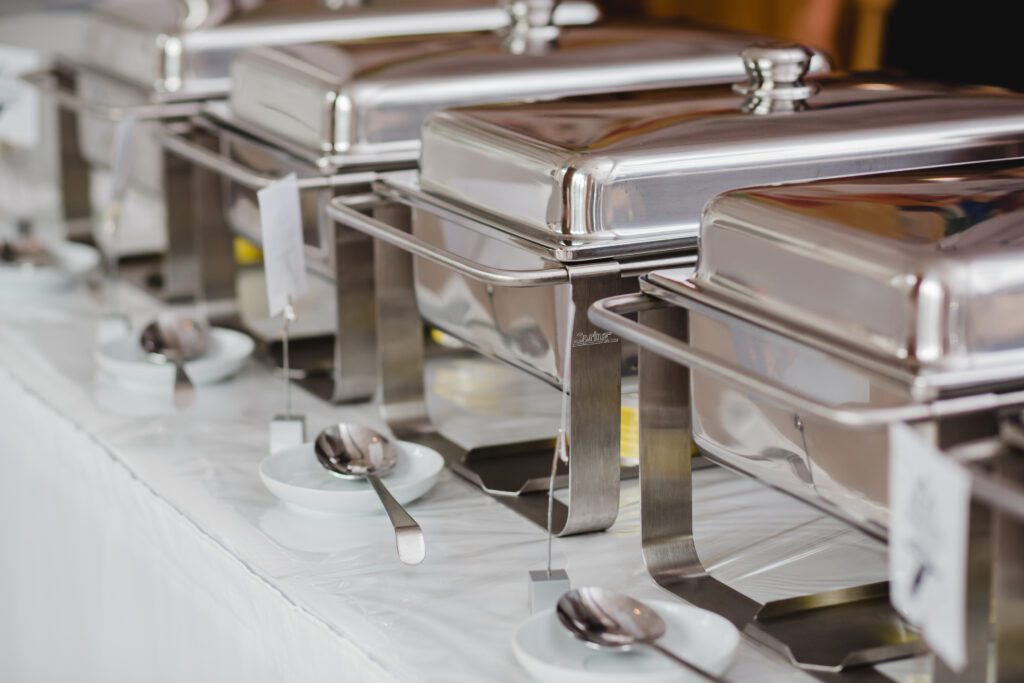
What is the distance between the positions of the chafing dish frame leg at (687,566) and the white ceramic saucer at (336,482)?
Result: 0.65 ft

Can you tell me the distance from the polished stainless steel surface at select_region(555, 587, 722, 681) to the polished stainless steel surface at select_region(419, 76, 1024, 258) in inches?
9.6

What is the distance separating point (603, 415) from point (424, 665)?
0.22 metres

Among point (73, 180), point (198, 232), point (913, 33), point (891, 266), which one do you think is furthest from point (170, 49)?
point (913, 33)

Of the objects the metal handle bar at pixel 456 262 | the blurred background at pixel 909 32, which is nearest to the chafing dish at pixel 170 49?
the metal handle bar at pixel 456 262

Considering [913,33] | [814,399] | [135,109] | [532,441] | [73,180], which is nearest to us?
[814,399]

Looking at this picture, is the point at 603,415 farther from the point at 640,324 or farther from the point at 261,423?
the point at 261,423

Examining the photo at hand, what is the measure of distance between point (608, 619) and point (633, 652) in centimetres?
2

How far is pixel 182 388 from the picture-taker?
124 centimetres

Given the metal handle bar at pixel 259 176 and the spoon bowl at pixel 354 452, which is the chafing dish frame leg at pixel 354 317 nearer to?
the metal handle bar at pixel 259 176

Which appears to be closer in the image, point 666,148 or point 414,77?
point 666,148

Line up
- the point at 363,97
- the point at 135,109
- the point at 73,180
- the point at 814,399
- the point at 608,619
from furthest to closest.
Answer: the point at 73,180
the point at 135,109
the point at 363,97
the point at 608,619
the point at 814,399

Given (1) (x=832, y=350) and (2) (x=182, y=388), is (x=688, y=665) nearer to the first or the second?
(1) (x=832, y=350)

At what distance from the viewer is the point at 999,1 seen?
2238 mm

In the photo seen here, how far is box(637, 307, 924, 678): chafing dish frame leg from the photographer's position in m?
0.78
